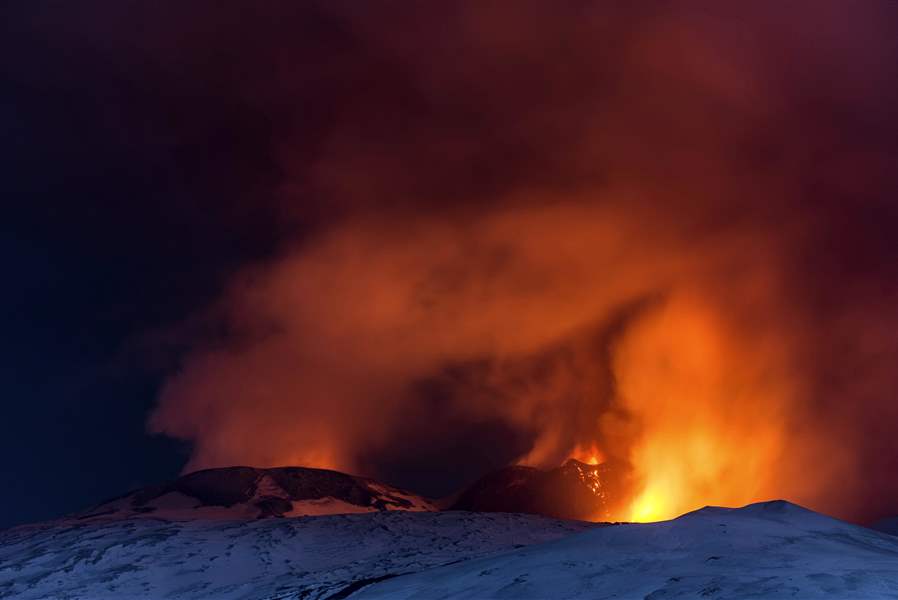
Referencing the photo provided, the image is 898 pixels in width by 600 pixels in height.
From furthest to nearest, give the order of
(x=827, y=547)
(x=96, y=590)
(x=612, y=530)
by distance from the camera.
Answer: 1. (x=96, y=590)
2. (x=612, y=530)
3. (x=827, y=547)

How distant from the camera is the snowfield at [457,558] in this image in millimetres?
26859

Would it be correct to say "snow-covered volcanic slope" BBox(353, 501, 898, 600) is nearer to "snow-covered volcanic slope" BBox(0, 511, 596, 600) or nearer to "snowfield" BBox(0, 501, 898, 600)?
"snowfield" BBox(0, 501, 898, 600)

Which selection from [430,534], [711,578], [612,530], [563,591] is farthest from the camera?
[430,534]

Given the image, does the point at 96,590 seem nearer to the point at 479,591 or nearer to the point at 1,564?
the point at 1,564

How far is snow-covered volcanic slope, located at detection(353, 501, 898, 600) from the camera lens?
24828 mm

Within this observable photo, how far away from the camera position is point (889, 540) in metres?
40.4

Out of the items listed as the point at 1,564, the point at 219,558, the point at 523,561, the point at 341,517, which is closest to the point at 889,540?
the point at 523,561

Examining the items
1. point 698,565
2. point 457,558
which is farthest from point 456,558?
point 698,565

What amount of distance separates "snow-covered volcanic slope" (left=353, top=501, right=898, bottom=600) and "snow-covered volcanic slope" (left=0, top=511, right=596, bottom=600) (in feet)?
30.2

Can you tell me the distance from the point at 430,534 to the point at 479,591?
121 feet

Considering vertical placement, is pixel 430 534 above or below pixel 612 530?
above

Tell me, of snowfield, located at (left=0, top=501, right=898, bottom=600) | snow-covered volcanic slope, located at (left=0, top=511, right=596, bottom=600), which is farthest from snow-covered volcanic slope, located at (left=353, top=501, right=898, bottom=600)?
snow-covered volcanic slope, located at (left=0, top=511, right=596, bottom=600)

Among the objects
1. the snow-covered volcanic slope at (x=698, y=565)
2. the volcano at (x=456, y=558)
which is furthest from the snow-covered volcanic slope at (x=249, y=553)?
the snow-covered volcanic slope at (x=698, y=565)

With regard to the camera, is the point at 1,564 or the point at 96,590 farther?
the point at 1,564
